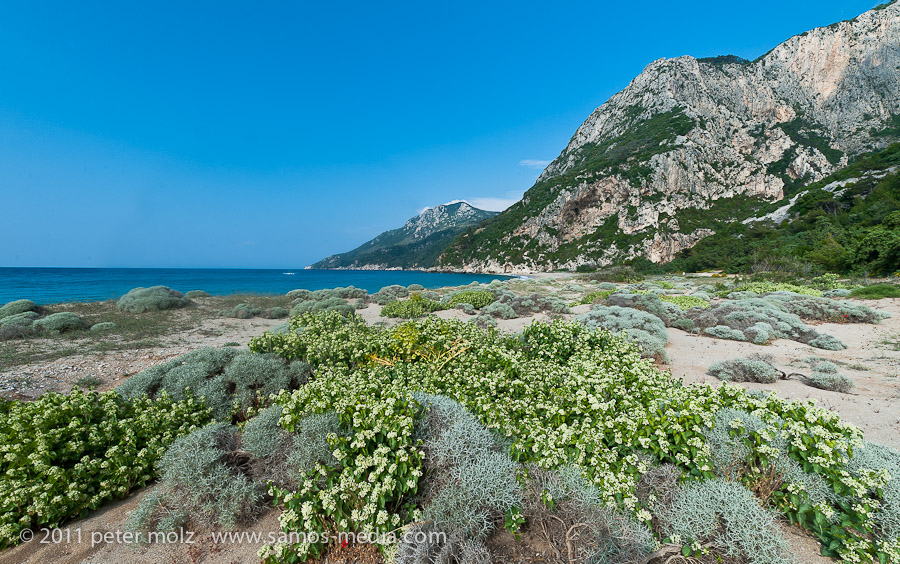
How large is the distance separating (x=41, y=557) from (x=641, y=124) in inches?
4364

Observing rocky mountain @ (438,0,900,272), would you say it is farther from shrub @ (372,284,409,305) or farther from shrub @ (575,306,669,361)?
shrub @ (575,306,669,361)

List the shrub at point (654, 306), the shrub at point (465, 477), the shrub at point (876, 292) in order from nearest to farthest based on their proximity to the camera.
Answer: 1. the shrub at point (465, 477)
2. the shrub at point (654, 306)
3. the shrub at point (876, 292)

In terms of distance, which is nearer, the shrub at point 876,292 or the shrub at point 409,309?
the shrub at point 409,309

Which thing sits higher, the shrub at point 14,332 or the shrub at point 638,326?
the shrub at point 14,332

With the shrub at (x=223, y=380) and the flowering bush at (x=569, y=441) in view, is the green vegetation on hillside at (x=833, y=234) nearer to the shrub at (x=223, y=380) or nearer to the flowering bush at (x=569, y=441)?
the flowering bush at (x=569, y=441)

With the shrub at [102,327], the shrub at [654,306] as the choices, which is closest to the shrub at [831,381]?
the shrub at [654,306]

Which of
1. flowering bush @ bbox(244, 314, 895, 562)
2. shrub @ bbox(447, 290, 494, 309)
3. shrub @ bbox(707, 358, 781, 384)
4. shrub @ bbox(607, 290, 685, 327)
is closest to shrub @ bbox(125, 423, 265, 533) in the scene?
flowering bush @ bbox(244, 314, 895, 562)

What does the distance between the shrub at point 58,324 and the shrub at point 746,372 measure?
60.9ft

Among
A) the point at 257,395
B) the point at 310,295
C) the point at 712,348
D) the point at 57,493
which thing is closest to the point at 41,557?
the point at 57,493

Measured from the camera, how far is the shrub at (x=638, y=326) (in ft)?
25.4

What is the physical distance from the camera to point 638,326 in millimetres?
9812

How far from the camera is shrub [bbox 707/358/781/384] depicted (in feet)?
21.3

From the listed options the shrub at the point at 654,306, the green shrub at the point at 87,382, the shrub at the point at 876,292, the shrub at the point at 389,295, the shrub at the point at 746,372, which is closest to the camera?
the green shrub at the point at 87,382

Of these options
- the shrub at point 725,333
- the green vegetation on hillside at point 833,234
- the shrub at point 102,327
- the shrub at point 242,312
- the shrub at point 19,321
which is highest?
the green vegetation on hillside at point 833,234
